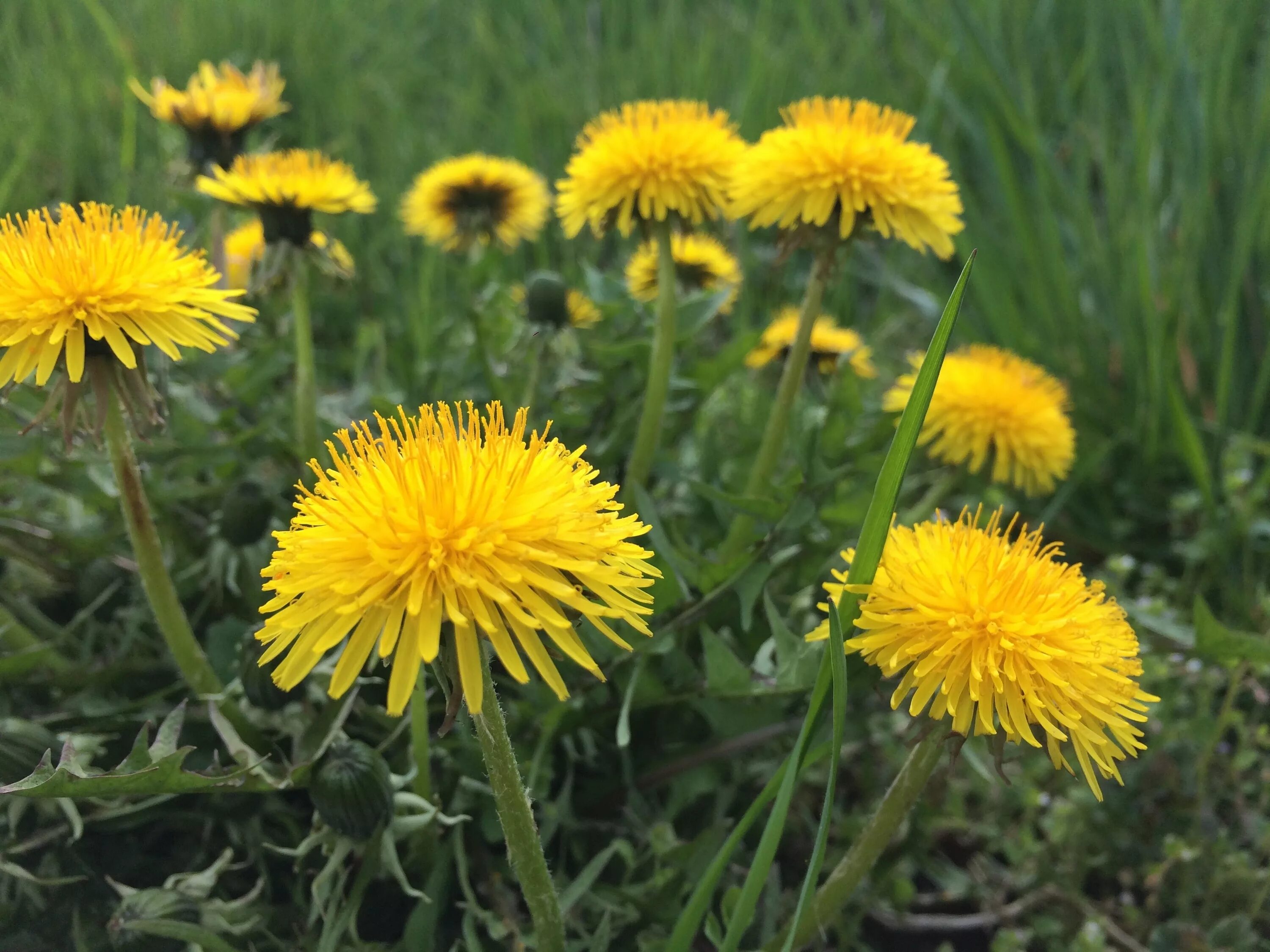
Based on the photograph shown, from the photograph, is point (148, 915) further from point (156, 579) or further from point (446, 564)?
point (446, 564)

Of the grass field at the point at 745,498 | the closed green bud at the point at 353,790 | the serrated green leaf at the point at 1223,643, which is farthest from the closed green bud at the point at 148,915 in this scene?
the serrated green leaf at the point at 1223,643

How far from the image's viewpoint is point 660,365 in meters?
1.44

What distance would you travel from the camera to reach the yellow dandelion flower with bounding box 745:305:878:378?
1849 mm

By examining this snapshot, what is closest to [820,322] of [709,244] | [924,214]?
[709,244]

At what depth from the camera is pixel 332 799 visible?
1037 mm

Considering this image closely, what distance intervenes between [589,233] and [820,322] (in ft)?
3.96

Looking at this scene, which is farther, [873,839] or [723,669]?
[723,669]

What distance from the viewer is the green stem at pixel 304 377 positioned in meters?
1.51

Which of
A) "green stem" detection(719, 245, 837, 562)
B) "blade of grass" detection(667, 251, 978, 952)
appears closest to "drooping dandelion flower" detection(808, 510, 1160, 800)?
"blade of grass" detection(667, 251, 978, 952)

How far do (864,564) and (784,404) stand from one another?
0.45 meters

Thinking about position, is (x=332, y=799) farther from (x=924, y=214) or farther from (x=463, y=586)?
(x=924, y=214)

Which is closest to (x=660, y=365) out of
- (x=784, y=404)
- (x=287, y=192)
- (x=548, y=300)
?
(x=784, y=404)

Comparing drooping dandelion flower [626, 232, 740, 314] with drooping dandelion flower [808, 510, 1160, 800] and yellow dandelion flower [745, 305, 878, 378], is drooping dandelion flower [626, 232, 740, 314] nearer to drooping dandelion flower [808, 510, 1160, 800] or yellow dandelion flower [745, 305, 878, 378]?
yellow dandelion flower [745, 305, 878, 378]

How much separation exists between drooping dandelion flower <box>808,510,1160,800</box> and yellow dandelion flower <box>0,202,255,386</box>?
2.65ft
